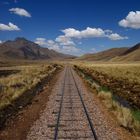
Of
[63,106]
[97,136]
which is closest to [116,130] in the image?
[97,136]

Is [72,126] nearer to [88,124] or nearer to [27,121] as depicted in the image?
[88,124]

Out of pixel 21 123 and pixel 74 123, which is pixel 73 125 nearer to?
pixel 74 123

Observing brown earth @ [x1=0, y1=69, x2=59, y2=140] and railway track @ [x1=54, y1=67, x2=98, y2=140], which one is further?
brown earth @ [x1=0, y1=69, x2=59, y2=140]

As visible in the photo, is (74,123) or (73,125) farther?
(74,123)

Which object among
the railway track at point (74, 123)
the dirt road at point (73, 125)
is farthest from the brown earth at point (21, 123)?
the railway track at point (74, 123)

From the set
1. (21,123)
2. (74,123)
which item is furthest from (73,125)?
(21,123)

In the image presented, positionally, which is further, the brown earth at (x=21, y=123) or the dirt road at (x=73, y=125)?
the brown earth at (x=21, y=123)

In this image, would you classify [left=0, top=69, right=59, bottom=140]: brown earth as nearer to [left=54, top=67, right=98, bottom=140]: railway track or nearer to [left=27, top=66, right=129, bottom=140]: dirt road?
[left=27, top=66, right=129, bottom=140]: dirt road

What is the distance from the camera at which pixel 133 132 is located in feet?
41.8

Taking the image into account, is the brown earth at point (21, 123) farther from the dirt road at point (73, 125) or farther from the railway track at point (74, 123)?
the railway track at point (74, 123)

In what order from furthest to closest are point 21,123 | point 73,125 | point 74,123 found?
point 21,123, point 74,123, point 73,125

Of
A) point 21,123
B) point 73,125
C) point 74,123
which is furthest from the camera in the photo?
point 21,123

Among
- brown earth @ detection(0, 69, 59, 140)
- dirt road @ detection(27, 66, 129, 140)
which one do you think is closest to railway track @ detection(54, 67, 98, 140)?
dirt road @ detection(27, 66, 129, 140)

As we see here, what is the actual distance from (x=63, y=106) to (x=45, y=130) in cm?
605
